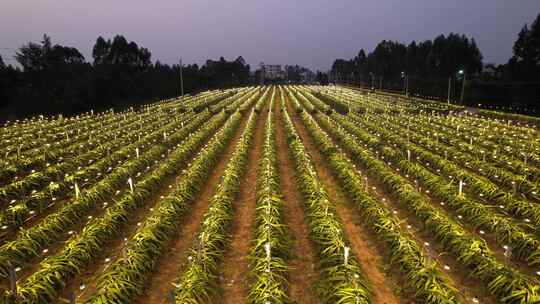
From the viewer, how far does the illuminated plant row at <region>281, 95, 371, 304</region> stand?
18.5ft

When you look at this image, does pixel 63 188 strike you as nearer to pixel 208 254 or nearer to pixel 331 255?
pixel 208 254

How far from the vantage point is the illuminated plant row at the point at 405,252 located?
221 inches

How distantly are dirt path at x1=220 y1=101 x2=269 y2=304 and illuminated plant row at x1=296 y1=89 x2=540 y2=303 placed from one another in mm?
4243

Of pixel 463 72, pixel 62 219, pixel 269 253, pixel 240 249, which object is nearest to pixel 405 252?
pixel 269 253

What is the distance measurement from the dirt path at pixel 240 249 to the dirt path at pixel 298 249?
2.96 feet

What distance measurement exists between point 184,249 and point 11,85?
50194 millimetres

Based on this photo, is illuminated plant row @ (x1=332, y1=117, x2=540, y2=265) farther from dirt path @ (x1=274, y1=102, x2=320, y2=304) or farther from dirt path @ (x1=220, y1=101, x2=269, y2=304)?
dirt path @ (x1=220, y1=101, x2=269, y2=304)

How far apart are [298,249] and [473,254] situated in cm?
343

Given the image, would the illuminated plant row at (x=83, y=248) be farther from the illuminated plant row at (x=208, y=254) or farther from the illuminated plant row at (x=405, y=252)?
the illuminated plant row at (x=405, y=252)

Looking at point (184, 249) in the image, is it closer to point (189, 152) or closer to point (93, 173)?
point (93, 173)

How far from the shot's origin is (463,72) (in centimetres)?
4081

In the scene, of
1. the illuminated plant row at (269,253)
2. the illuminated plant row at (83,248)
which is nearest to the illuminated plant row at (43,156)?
the illuminated plant row at (83,248)

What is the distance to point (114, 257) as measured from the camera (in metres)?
7.23

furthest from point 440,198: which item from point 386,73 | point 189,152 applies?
point 386,73
